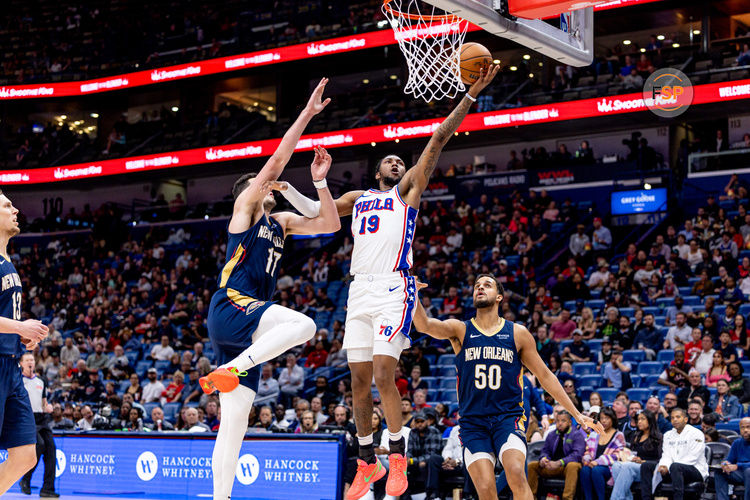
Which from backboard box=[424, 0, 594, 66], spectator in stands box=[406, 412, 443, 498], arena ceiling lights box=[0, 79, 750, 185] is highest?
arena ceiling lights box=[0, 79, 750, 185]

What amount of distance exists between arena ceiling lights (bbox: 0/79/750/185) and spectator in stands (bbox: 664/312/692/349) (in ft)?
27.2

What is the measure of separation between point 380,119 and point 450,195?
10.2 ft

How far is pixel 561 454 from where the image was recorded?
454 inches

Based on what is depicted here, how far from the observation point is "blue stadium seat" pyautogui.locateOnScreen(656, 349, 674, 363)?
14742mm

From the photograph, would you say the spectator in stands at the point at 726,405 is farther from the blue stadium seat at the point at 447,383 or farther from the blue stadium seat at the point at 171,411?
the blue stadium seat at the point at 171,411

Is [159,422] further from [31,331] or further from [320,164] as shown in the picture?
[31,331]

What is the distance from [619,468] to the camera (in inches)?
436

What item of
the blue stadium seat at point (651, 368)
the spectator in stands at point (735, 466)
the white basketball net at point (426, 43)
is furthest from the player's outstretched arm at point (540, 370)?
the blue stadium seat at point (651, 368)

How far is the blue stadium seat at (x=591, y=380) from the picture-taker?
47.4 ft

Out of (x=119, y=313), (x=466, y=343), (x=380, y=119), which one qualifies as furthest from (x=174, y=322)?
(x=466, y=343)

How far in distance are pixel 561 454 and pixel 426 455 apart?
181 centimetres

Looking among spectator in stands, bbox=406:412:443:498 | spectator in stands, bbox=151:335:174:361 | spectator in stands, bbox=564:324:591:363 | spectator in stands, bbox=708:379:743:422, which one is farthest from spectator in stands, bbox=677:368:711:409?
spectator in stands, bbox=151:335:174:361

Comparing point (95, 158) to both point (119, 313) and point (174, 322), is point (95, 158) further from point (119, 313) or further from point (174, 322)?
point (174, 322)

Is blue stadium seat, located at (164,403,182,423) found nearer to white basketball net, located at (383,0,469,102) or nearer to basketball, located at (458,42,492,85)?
white basketball net, located at (383,0,469,102)
